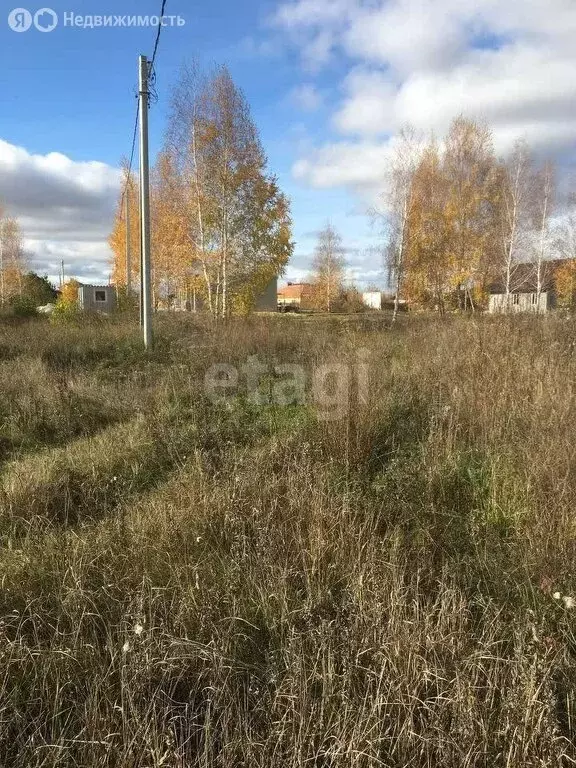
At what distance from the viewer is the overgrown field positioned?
1545mm

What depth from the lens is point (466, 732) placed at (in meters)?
1.48

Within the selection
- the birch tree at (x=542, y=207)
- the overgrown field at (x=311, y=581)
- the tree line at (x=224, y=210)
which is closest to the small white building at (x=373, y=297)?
the birch tree at (x=542, y=207)

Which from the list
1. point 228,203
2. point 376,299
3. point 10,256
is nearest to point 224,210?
point 228,203

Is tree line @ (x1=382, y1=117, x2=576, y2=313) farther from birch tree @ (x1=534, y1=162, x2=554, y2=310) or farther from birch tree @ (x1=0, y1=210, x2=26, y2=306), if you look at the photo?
birch tree @ (x1=0, y1=210, x2=26, y2=306)

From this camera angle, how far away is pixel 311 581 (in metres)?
2.26

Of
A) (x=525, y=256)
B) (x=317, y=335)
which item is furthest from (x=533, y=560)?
(x=525, y=256)

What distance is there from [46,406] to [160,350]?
13.0 feet

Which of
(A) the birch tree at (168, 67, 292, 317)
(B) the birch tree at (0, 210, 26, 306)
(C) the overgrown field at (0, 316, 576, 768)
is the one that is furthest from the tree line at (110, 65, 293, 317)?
(B) the birch tree at (0, 210, 26, 306)

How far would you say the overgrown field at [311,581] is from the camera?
5.07ft

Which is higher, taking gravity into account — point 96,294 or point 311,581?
point 96,294

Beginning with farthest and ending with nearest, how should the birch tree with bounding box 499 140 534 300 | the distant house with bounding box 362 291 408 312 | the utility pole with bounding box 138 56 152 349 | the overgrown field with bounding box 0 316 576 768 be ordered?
the distant house with bounding box 362 291 408 312
the birch tree with bounding box 499 140 534 300
the utility pole with bounding box 138 56 152 349
the overgrown field with bounding box 0 316 576 768

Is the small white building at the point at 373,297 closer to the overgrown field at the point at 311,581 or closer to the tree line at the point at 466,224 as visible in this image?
the tree line at the point at 466,224

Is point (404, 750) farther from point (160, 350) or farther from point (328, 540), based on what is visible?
point (160, 350)

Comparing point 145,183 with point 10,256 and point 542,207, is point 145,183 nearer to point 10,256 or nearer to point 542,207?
point 542,207
